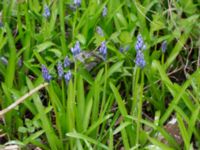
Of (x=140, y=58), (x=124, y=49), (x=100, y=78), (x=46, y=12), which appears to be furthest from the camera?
(x=46, y=12)

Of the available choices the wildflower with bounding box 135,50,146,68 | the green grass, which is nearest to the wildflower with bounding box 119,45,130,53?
the green grass

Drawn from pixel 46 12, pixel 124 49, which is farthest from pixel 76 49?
pixel 46 12

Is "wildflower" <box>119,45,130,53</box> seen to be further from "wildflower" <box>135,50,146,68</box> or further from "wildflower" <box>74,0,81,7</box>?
"wildflower" <box>135,50,146,68</box>

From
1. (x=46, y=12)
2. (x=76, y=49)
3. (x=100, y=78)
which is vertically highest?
(x=46, y=12)

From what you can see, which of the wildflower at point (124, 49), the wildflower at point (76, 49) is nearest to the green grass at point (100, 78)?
the wildflower at point (124, 49)

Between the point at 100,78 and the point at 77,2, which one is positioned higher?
the point at 77,2

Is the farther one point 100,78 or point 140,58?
point 100,78

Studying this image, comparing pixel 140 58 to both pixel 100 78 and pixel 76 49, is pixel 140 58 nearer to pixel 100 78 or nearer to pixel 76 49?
pixel 76 49

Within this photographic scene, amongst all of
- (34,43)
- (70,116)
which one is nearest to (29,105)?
(70,116)

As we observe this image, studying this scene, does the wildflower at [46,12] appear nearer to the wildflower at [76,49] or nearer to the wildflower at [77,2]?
the wildflower at [77,2]
